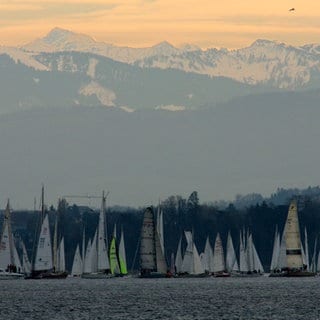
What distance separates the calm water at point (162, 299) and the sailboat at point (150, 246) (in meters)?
1.96

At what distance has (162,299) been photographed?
134 meters

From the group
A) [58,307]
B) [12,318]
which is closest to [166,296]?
[58,307]

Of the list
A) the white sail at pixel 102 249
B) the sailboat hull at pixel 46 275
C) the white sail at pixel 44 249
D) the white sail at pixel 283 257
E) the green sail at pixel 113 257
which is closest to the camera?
the white sail at pixel 44 249

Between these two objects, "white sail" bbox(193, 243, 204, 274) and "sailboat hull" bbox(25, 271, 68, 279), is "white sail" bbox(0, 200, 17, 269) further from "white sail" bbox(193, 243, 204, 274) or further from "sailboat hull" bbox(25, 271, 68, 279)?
"white sail" bbox(193, 243, 204, 274)

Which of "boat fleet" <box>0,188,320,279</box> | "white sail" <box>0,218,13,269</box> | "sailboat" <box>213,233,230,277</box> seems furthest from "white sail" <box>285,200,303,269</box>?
"white sail" <box>0,218,13,269</box>

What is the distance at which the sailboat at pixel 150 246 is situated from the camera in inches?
6934

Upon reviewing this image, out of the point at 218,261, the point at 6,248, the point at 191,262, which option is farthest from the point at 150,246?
the point at 218,261

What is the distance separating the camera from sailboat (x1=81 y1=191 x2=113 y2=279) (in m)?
190

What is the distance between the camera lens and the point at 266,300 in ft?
428

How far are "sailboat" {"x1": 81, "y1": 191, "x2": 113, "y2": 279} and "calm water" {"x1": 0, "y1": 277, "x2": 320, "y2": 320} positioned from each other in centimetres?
445

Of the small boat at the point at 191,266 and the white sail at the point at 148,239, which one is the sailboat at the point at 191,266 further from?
the white sail at the point at 148,239

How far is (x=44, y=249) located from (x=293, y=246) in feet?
86.1

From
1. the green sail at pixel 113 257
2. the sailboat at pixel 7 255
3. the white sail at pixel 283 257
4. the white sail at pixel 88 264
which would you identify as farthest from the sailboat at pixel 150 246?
the white sail at pixel 88 264

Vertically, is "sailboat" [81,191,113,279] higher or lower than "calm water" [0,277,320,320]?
higher
